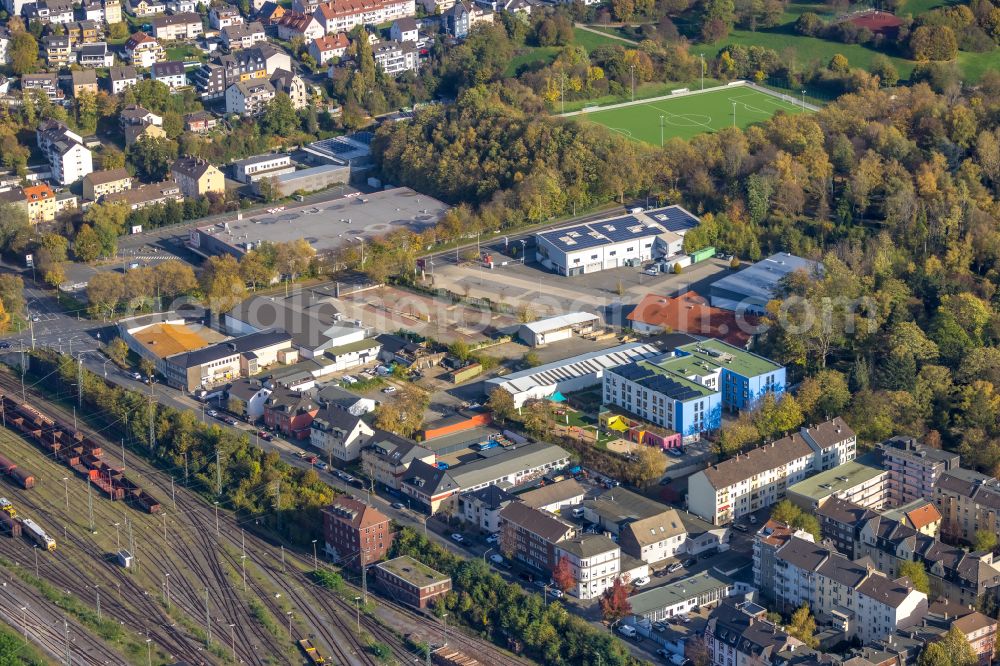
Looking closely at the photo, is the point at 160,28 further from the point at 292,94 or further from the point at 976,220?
the point at 976,220

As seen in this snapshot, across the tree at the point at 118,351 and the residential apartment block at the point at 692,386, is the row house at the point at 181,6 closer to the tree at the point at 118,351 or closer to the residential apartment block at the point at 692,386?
the tree at the point at 118,351

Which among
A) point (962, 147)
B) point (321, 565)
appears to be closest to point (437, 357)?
point (321, 565)

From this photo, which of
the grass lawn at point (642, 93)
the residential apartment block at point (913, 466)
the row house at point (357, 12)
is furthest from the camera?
the row house at point (357, 12)

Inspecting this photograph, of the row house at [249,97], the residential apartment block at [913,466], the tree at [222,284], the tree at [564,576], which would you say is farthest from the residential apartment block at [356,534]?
the row house at [249,97]

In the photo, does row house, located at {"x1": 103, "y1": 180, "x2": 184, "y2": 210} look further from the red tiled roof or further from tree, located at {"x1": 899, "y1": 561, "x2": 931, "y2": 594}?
tree, located at {"x1": 899, "y1": 561, "x2": 931, "y2": 594}

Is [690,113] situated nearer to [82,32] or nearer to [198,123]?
[198,123]

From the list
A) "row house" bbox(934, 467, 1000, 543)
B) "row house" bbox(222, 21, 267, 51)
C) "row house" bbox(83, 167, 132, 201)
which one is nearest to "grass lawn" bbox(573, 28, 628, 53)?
"row house" bbox(222, 21, 267, 51)
